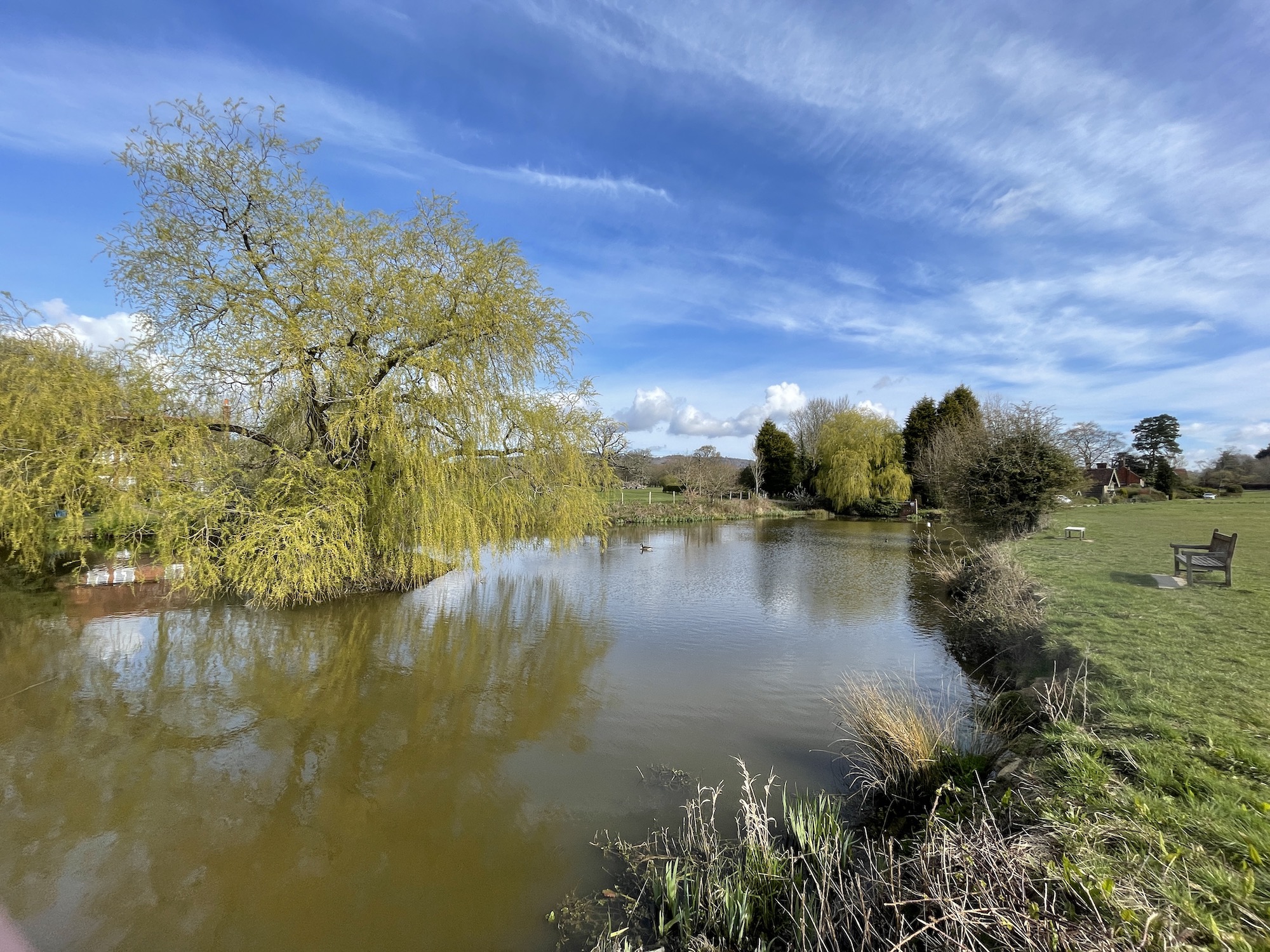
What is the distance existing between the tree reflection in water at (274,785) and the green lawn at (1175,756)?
10.9 ft

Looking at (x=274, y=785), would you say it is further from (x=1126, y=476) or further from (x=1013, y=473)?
(x=1126, y=476)

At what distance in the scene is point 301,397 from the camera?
11.1 m

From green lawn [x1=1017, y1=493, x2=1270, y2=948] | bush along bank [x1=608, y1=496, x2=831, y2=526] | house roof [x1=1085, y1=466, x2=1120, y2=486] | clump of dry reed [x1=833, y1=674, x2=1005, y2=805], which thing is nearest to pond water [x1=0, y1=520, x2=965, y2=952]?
clump of dry reed [x1=833, y1=674, x2=1005, y2=805]

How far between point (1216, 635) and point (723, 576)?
34.5ft

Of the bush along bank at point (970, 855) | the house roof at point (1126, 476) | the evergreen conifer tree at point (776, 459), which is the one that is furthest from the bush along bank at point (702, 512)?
the house roof at point (1126, 476)

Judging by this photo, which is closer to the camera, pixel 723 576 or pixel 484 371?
pixel 484 371

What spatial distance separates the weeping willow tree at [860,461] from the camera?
38125mm

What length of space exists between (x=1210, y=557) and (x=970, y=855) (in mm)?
10042

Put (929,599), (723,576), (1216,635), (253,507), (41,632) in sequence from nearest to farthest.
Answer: (1216,635) < (41,632) < (253,507) < (929,599) < (723,576)

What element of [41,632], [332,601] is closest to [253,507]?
[332,601]

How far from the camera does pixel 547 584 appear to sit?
14.9 metres

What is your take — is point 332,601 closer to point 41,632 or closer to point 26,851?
point 41,632

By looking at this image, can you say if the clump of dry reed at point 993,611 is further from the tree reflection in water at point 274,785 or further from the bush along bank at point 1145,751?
the tree reflection in water at point 274,785

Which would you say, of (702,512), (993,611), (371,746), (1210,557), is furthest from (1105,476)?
(371,746)
